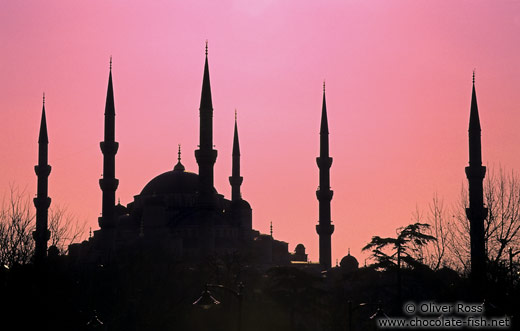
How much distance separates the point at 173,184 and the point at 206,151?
1746 centimetres

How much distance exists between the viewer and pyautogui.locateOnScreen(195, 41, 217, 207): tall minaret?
6556 centimetres

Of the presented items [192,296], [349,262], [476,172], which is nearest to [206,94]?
[476,172]

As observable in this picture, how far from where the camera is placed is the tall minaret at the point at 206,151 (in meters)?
65.6

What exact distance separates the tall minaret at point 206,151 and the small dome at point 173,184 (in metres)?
13.6

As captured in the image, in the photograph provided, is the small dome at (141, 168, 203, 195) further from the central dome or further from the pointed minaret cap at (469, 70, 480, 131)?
the pointed minaret cap at (469, 70, 480, 131)

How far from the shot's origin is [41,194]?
2788 inches

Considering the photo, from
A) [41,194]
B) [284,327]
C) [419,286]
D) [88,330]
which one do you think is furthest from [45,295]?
[41,194]

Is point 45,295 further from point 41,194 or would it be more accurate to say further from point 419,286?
point 41,194

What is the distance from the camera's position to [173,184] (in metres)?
82.3

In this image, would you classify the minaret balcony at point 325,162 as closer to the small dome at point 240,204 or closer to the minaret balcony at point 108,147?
the small dome at point 240,204

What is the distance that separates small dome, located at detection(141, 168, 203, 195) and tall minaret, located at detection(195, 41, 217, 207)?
1357cm

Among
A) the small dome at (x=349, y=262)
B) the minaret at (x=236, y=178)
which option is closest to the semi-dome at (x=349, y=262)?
the small dome at (x=349, y=262)

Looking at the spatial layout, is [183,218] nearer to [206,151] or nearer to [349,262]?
[206,151]

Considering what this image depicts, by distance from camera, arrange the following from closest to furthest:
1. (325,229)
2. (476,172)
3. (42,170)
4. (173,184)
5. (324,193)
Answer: (476,172) → (42,170) → (324,193) → (325,229) → (173,184)
